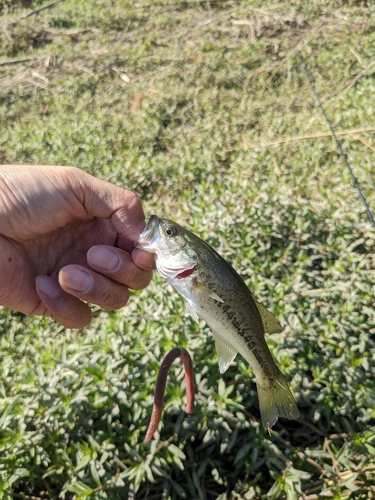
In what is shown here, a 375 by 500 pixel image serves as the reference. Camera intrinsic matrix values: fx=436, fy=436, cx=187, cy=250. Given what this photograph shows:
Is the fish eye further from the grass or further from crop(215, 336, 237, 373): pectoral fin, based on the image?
the grass

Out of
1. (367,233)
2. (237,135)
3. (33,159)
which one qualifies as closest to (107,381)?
(367,233)

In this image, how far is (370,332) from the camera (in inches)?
128

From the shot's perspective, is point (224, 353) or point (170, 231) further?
point (224, 353)

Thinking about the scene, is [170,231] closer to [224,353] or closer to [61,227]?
[224,353]

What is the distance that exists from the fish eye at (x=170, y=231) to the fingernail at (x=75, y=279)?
0.55 meters

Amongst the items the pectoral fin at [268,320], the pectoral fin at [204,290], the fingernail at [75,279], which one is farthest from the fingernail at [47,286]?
the pectoral fin at [268,320]

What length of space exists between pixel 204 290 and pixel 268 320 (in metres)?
0.43

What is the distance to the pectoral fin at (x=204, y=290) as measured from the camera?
2104 millimetres

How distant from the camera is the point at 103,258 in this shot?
243 centimetres

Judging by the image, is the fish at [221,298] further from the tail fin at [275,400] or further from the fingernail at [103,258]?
the fingernail at [103,258]

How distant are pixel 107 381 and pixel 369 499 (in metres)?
1.80

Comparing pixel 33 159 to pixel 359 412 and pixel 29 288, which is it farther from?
pixel 359 412

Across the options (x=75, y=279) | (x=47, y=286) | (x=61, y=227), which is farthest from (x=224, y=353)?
(x=61, y=227)

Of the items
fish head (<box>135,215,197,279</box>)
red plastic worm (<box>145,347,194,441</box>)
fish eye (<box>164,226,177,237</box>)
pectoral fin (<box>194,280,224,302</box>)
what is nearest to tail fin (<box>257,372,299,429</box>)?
red plastic worm (<box>145,347,194,441</box>)
